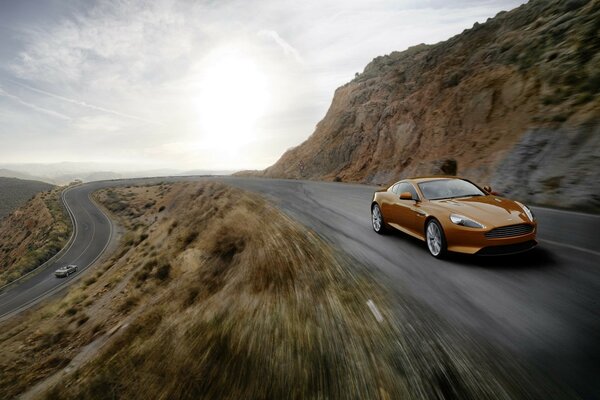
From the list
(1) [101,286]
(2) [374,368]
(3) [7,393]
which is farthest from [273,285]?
(1) [101,286]

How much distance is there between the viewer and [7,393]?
502 cm

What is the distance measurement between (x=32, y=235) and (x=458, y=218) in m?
75.1

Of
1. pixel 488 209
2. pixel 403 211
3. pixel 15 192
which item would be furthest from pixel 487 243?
pixel 15 192

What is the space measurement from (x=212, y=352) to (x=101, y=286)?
16698 mm

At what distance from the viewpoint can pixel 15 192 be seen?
162875 millimetres

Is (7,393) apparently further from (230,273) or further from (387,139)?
(387,139)

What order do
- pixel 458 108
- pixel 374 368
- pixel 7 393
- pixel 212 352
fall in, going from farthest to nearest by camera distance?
pixel 458 108
pixel 7 393
pixel 212 352
pixel 374 368

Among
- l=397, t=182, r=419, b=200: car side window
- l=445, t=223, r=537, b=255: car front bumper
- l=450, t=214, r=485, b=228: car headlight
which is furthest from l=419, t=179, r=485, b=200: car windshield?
l=445, t=223, r=537, b=255: car front bumper

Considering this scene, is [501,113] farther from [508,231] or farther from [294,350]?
[294,350]

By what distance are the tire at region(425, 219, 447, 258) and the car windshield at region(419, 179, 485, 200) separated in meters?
0.77

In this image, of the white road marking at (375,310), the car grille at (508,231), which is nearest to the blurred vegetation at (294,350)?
the white road marking at (375,310)

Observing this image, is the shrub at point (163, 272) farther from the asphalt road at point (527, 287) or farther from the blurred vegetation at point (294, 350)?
the asphalt road at point (527, 287)

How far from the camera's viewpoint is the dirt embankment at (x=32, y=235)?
46.0 meters

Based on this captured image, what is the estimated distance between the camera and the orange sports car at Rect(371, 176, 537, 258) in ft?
16.3
